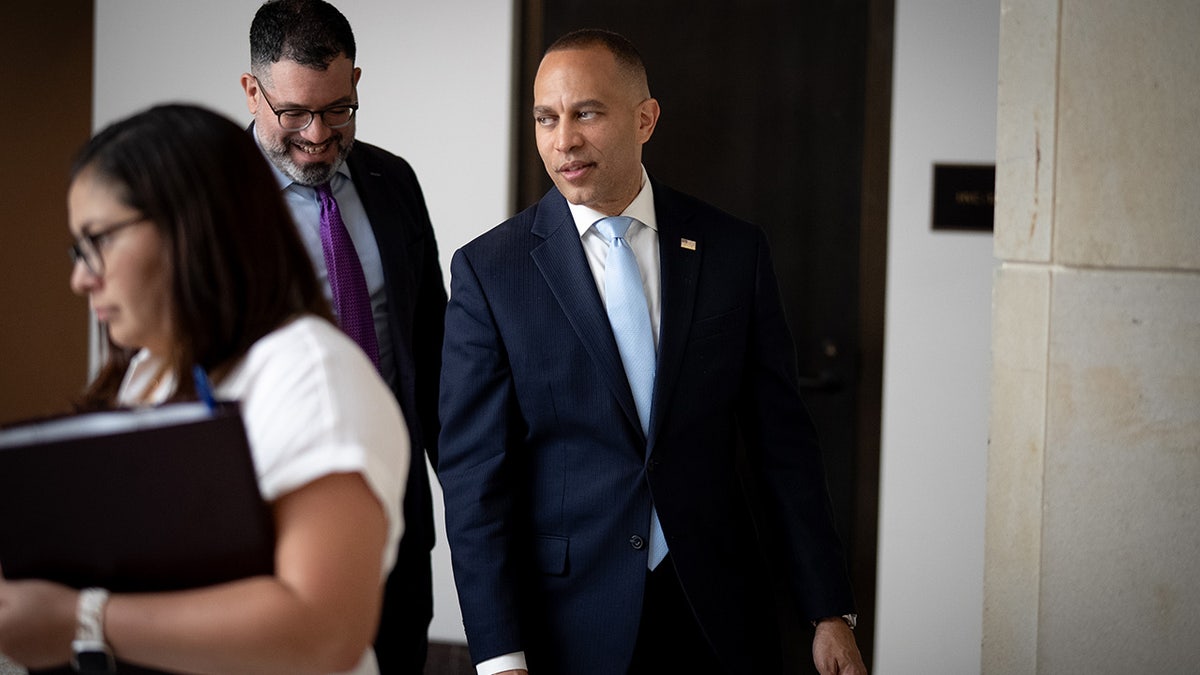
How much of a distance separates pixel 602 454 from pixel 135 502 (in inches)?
44.4

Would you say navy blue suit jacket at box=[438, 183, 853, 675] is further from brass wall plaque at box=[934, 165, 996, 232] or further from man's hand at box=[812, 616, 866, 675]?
brass wall plaque at box=[934, 165, 996, 232]

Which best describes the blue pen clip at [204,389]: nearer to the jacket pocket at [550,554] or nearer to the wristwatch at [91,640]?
the wristwatch at [91,640]

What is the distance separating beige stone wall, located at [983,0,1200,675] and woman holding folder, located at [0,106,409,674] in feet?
4.16

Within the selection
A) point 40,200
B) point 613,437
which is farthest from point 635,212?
point 40,200

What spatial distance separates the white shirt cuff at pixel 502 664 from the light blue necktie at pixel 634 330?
0.29 meters

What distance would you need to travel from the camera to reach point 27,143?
14.3ft

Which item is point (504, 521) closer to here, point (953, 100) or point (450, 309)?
point (450, 309)

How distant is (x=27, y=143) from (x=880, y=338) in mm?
3127

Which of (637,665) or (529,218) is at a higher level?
(529,218)

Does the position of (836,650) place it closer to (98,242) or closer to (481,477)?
(481,477)

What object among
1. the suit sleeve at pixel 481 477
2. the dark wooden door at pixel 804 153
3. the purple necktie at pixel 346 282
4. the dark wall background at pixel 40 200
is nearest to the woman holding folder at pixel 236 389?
the suit sleeve at pixel 481 477

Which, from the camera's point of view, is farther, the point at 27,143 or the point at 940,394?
the point at 27,143

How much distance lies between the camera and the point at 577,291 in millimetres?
2201

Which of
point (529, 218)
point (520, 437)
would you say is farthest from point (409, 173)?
point (520, 437)
